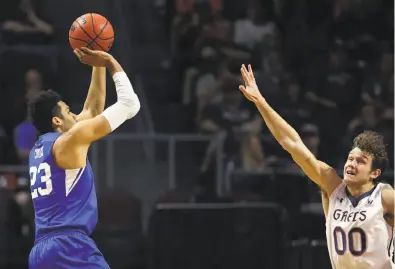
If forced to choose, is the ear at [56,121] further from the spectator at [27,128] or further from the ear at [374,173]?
the spectator at [27,128]

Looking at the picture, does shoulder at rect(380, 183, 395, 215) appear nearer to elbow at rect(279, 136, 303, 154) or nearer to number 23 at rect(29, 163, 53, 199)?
elbow at rect(279, 136, 303, 154)

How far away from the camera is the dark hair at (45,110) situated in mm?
5000

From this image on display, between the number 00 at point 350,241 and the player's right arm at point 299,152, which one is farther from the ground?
the player's right arm at point 299,152

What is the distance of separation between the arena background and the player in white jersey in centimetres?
227

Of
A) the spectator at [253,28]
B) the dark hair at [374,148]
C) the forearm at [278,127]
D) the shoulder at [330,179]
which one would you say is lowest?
the shoulder at [330,179]

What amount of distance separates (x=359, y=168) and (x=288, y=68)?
206 inches

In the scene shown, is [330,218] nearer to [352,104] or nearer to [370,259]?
[370,259]

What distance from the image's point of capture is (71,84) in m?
9.66

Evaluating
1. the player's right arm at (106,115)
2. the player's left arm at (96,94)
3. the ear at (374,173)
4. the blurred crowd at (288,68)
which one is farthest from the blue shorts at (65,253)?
the blurred crowd at (288,68)

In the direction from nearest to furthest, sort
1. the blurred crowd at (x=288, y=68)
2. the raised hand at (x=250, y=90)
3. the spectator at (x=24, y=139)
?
the raised hand at (x=250, y=90), the spectator at (x=24, y=139), the blurred crowd at (x=288, y=68)

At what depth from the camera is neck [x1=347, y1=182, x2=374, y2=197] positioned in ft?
16.4

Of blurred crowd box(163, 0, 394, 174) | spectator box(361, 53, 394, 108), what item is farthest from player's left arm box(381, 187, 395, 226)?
spectator box(361, 53, 394, 108)

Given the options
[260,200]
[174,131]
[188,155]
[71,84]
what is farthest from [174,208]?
[71,84]

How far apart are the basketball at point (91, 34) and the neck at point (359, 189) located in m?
Result: 1.75
